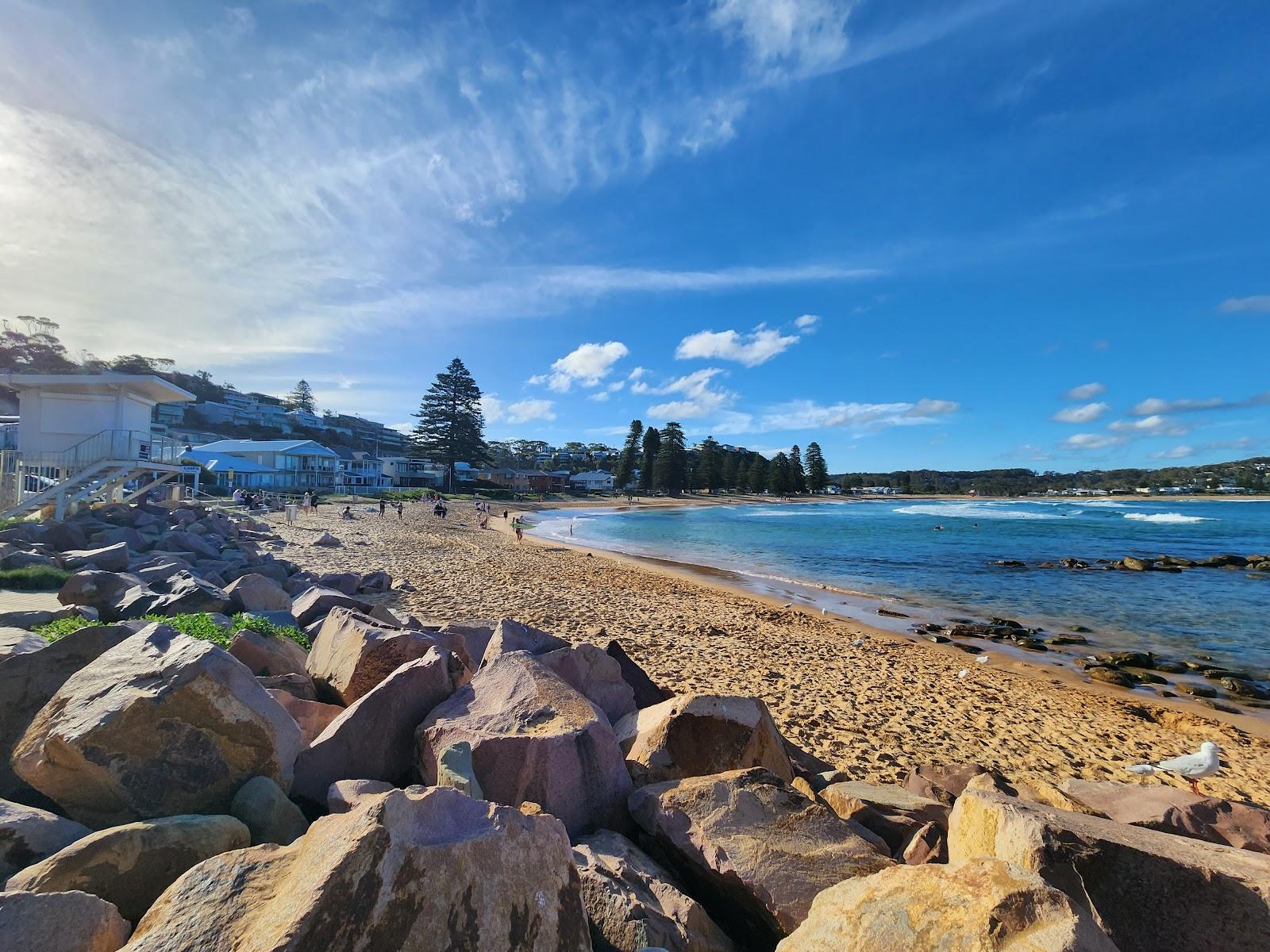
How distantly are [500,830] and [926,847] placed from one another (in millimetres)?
2384

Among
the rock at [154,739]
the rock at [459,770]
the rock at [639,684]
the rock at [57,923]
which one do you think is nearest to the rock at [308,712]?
the rock at [154,739]

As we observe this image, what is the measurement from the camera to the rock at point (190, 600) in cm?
655

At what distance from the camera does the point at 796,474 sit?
11006 centimetres

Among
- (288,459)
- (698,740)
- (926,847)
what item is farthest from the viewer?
(288,459)

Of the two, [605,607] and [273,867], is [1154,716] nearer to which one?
[605,607]

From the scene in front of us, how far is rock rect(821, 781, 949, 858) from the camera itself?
11.0 feet

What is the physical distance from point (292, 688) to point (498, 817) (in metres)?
3.06

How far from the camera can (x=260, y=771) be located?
2.82 meters

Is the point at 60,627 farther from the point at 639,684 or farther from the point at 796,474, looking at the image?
the point at 796,474

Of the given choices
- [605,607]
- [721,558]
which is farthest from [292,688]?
[721,558]

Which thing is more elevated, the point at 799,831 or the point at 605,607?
the point at 799,831

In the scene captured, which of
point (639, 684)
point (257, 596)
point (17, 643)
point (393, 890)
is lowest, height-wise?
point (639, 684)

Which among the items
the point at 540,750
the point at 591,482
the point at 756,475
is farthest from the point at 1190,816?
the point at 756,475

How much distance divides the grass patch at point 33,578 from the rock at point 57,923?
29.2 feet
